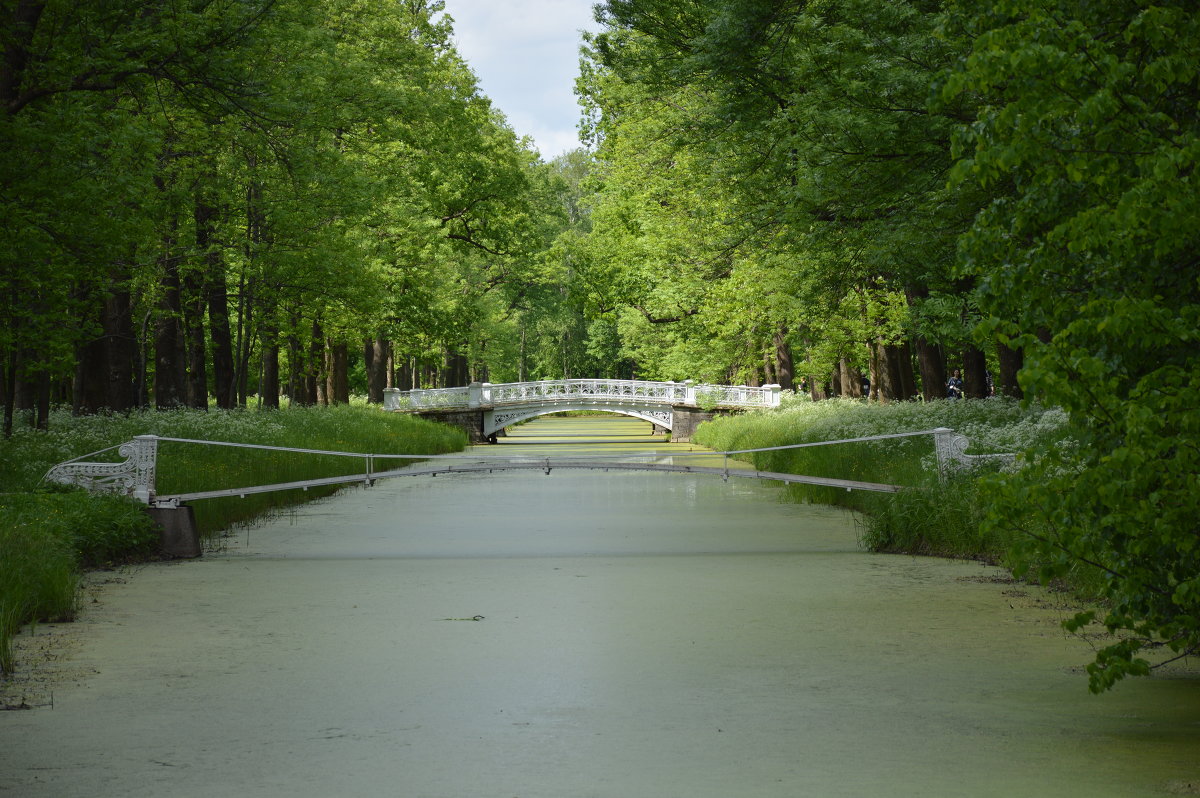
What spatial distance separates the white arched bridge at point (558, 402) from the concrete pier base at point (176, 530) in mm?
25255

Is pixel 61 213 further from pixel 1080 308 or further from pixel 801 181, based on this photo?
pixel 1080 308

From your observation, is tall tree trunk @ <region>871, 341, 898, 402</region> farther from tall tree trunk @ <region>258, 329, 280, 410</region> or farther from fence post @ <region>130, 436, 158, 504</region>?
fence post @ <region>130, 436, 158, 504</region>

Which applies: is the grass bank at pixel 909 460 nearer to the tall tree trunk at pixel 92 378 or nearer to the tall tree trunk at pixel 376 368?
the tall tree trunk at pixel 92 378

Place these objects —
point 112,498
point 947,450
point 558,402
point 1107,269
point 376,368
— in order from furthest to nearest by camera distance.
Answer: point 558,402, point 376,368, point 947,450, point 112,498, point 1107,269

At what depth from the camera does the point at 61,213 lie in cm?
1305

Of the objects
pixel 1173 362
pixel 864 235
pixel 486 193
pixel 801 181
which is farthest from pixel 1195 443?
pixel 486 193

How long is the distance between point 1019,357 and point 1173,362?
1603cm

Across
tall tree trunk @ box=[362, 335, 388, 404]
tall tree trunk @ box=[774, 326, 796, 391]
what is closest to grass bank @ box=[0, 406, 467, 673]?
tall tree trunk @ box=[362, 335, 388, 404]

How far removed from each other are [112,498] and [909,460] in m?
9.17

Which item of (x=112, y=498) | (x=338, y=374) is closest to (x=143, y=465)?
(x=112, y=498)

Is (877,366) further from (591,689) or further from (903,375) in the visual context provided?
(591,689)

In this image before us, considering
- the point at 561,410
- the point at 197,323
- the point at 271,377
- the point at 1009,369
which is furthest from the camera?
the point at 561,410

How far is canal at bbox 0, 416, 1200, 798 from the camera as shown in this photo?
4977mm

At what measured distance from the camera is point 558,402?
144 ft
